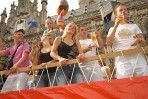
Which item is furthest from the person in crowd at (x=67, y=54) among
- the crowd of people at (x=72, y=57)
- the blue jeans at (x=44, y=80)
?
the blue jeans at (x=44, y=80)

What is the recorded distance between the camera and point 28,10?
2600 centimetres

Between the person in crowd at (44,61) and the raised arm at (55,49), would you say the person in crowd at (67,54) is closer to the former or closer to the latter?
the raised arm at (55,49)

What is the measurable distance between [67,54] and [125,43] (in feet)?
3.21

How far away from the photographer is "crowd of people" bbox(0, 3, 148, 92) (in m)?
3.75

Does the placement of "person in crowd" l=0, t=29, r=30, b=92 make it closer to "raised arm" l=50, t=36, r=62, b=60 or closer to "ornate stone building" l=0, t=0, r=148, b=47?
"raised arm" l=50, t=36, r=62, b=60

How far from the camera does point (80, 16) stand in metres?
21.3

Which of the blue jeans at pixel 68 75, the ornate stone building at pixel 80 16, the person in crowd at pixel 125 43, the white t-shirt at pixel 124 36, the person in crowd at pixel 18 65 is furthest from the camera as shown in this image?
the ornate stone building at pixel 80 16

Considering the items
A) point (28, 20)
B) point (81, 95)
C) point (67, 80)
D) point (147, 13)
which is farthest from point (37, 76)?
point (28, 20)

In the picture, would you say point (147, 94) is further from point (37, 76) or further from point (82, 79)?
point (37, 76)

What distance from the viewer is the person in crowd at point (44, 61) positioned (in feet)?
13.3

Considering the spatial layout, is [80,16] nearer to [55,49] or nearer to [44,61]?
[44,61]

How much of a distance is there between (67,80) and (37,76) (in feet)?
2.01

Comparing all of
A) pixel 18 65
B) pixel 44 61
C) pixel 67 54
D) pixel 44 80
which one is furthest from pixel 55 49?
pixel 18 65

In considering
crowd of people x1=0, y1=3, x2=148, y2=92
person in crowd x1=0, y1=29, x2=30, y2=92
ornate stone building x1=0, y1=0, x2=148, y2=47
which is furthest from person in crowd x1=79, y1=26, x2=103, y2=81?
ornate stone building x1=0, y1=0, x2=148, y2=47
